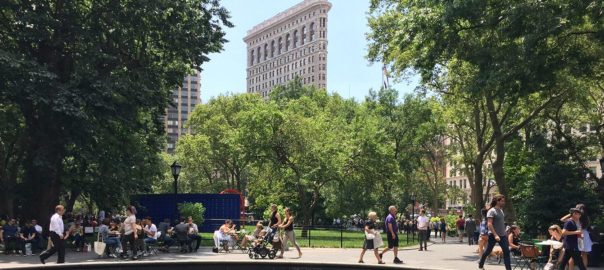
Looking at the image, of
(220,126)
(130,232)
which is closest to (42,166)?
(130,232)

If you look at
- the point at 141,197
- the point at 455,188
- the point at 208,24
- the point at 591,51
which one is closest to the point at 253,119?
the point at 141,197

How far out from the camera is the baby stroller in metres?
19.8

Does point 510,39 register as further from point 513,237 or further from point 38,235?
point 38,235

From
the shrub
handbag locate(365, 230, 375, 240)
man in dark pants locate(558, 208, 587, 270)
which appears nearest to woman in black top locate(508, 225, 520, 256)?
man in dark pants locate(558, 208, 587, 270)

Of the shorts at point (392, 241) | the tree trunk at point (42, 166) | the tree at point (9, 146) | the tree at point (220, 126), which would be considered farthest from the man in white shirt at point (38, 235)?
the tree at point (220, 126)

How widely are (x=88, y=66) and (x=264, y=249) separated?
10.7m

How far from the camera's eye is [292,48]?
17912 cm

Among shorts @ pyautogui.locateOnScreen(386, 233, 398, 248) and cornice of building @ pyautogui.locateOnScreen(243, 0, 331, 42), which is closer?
shorts @ pyautogui.locateOnScreen(386, 233, 398, 248)

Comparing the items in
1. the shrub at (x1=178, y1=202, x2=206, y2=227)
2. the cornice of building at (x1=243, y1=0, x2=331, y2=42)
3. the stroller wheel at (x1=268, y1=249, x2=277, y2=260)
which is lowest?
the stroller wheel at (x1=268, y1=249, x2=277, y2=260)

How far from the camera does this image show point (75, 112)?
70.6 feet

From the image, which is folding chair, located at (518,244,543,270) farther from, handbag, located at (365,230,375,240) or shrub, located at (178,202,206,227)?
shrub, located at (178,202,206,227)

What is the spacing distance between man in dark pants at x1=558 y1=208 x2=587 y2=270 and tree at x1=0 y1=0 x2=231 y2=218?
643 inches

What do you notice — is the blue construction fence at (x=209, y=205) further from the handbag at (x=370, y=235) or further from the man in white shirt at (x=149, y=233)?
the handbag at (x=370, y=235)

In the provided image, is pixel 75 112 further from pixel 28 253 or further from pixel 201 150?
pixel 201 150
